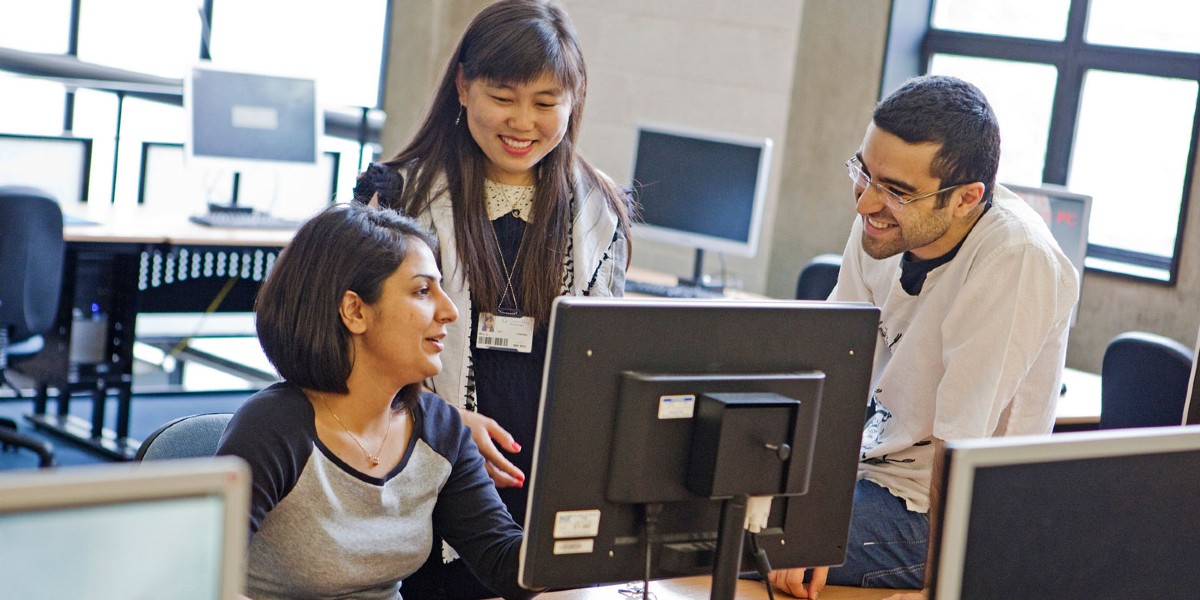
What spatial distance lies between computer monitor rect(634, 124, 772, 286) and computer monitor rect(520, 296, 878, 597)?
9.53 feet

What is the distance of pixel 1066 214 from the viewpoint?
11.1ft

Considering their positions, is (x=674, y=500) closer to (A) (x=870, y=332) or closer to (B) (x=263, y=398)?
(A) (x=870, y=332)

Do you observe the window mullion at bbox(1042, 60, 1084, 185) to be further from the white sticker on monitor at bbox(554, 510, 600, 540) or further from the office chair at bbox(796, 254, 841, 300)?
the white sticker on monitor at bbox(554, 510, 600, 540)

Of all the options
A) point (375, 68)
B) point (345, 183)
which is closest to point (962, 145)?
point (345, 183)

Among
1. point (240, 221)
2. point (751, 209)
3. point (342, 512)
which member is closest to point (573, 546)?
point (342, 512)

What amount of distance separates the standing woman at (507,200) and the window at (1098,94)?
2841 millimetres

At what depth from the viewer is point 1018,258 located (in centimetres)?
166

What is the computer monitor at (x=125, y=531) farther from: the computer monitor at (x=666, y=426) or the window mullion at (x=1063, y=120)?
the window mullion at (x=1063, y=120)

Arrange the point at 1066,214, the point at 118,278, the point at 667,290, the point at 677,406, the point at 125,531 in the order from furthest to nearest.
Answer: the point at 667,290 < the point at 118,278 < the point at 1066,214 < the point at 677,406 < the point at 125,531

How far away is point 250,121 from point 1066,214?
2868mm

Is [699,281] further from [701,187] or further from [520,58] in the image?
[520,58]

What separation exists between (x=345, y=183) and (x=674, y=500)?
13.4 ft

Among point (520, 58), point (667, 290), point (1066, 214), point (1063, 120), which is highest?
point (1063, 120)

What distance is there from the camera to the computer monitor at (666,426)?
126 centimetres
